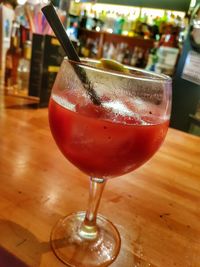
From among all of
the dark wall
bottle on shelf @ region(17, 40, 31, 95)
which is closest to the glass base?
bottle on shelf @ region(17, 40, 31, 95)

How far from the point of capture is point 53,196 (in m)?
0.49

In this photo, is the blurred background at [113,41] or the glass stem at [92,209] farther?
the blurred background at [113,41]

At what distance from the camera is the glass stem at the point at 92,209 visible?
1.43ft

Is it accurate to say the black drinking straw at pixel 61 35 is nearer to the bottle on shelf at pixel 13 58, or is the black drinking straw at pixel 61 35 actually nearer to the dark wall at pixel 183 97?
the bottle on shelf at pixel 13 58

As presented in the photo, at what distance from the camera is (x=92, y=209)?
0.44 metres

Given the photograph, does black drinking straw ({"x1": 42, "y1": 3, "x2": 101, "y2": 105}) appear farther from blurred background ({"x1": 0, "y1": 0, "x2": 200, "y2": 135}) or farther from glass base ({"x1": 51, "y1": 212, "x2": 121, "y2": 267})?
blurred background ({"x1": 0, "y1": 0, "x2": 200, "y2": 135})

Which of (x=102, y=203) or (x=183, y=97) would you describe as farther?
(x=183, y=97)

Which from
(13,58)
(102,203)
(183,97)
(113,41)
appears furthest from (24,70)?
(113,41)

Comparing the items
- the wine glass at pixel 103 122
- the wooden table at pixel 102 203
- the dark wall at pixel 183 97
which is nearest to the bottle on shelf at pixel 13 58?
the wooden table at pixel 102 203

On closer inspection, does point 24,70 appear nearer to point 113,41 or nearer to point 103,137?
point 103,137

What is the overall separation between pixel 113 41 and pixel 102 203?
3531mm

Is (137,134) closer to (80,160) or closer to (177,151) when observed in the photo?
(80,160)

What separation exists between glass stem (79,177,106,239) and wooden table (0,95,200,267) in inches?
1.6

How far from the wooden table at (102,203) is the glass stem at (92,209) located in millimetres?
39
